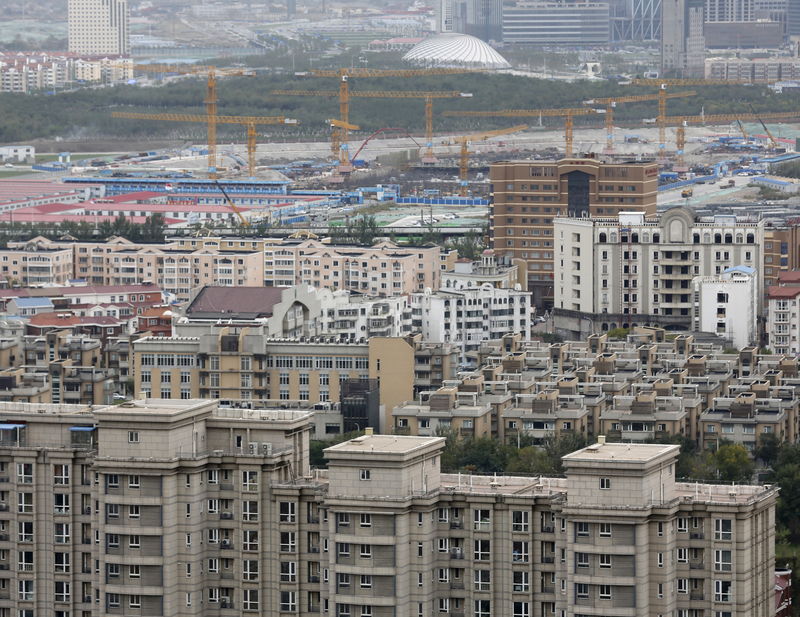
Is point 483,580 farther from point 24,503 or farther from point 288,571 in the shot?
point 24,503

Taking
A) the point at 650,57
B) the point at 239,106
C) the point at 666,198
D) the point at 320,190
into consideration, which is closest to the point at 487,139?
the point at 239,106

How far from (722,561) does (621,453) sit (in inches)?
53.1

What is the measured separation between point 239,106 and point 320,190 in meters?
28.1

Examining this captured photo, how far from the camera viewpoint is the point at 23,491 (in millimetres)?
28828

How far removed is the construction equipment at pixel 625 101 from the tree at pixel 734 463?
69724mm

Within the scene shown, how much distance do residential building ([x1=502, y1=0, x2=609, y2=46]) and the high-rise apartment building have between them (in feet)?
488

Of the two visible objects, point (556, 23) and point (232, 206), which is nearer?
point (232, 206)

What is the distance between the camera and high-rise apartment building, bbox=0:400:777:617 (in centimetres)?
2672

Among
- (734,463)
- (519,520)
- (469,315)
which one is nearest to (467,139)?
(469,315)

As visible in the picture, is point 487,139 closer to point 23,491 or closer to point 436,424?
point 436,424

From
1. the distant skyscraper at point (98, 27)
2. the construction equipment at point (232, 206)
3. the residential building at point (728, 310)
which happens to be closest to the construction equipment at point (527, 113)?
the construction equipment at point (232, 206)

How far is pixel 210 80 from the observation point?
11238 cm

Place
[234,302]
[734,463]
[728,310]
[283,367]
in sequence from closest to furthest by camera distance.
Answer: [734,463]
[283,367]
[234,302]
[728,310]

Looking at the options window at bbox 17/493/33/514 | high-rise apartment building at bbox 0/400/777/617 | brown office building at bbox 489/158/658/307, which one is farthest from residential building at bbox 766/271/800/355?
window at bbox 17/493/33/514
